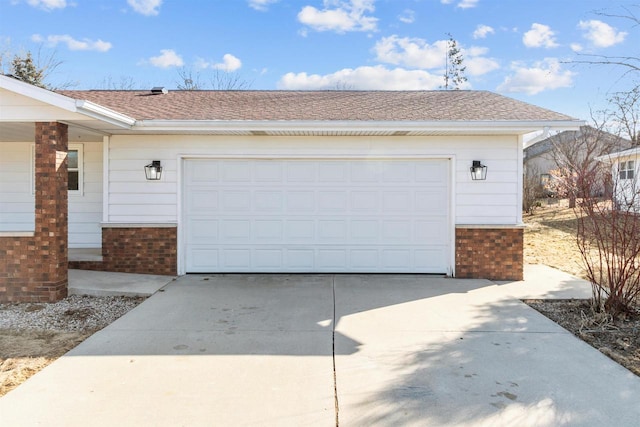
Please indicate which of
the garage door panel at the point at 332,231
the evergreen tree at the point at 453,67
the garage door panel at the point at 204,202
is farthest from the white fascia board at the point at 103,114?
the evergreen tree at the point at 453,67

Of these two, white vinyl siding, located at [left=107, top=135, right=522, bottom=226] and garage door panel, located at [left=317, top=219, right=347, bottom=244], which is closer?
white vinyl siding, located at [left=107, top=135, right=522, bottom=226]

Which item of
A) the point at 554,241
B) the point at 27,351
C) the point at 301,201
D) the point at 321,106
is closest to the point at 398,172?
the point at 301,201

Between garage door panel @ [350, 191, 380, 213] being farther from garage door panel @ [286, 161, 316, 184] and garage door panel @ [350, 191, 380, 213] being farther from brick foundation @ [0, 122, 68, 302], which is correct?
brick foundation @ [0, 122, 68, 302]

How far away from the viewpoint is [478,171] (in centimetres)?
750

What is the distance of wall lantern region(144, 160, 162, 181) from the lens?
7.54 meters

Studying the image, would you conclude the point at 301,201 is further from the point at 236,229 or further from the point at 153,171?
the point at 153,171

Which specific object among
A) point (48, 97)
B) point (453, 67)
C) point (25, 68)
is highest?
point (453, 67)

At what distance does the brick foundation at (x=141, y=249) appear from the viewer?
770 cm

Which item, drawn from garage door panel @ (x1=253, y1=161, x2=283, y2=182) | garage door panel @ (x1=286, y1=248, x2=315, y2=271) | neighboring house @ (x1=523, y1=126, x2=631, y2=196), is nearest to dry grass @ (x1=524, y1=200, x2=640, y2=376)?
garage door panel @ (x1=286, y1=248, x2=315, y2=271)

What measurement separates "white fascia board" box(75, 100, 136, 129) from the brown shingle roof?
396mm

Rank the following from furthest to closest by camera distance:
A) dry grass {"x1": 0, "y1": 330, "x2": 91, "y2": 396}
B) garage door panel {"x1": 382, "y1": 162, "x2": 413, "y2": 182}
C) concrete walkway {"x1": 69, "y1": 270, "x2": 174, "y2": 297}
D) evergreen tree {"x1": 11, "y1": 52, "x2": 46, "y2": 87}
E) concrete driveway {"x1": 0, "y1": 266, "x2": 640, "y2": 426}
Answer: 1. evergreen tree {"x1": 11, "y1": 52, "x2": 46, "y2": 87}
2. garage door panel {"x1": 382, "y1": 162, "x2": 413, "y2": 182}
3. concrete walkway {"x1": 69, "y1": 270, "x2": 174, "y2": 297}
4. dry grass {"x1": 0, "y1": 330, "x2": 91, "y2": 396}
5. concrete driveway {"x1": 0, "y1": 266, "x2": 640, "y2": 426}

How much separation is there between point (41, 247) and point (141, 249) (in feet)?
5.95

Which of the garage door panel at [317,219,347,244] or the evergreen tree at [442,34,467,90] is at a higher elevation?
the evergreen tree at [442,34,467,90]

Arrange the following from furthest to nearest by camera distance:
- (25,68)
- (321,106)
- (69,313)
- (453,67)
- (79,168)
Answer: (453,67) → (25,68) → (79,168) → (321,106) → (69,313)
